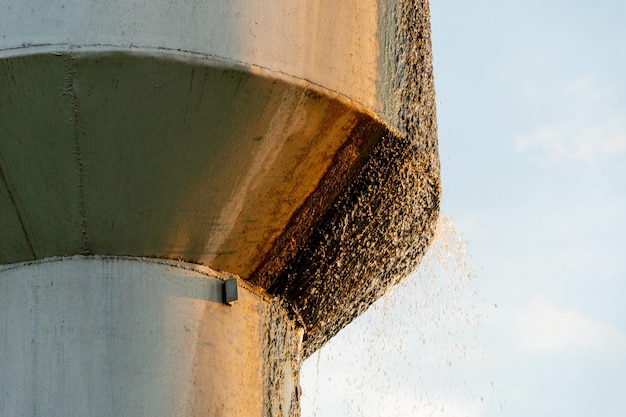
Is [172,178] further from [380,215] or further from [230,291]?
[380,215]

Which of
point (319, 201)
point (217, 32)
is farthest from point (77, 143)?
point (319, 201)

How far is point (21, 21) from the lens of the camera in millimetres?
5336

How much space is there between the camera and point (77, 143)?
5.40 metres

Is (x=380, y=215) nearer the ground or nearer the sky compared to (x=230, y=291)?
nearer the sky

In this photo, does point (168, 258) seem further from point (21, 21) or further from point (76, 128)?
point (21, 21)

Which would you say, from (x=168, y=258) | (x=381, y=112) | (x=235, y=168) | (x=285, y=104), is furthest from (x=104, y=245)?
(x=381, y=112)

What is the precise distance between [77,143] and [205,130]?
577 mm

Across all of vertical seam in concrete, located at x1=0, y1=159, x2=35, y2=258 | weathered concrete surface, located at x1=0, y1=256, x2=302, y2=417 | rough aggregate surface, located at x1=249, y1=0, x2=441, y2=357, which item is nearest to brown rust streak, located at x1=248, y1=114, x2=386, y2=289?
rough aggregate surface, located at x1=249, y1=0, x2=441, y2=357

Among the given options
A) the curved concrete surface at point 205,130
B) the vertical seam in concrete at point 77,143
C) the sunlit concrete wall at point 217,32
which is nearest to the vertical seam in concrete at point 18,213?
the curved concrete surface at point 205,130

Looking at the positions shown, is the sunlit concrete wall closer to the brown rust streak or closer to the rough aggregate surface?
the brown rust streak

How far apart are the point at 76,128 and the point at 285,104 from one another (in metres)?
0.95

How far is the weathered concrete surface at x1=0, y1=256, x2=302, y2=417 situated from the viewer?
17.6 feet

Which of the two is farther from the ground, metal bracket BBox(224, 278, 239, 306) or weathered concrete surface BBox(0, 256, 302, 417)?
metal bracket BBox(224, 278, 239, 306)

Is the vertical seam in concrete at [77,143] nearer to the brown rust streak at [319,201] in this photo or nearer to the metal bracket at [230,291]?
the metal bracket at [230,291]
